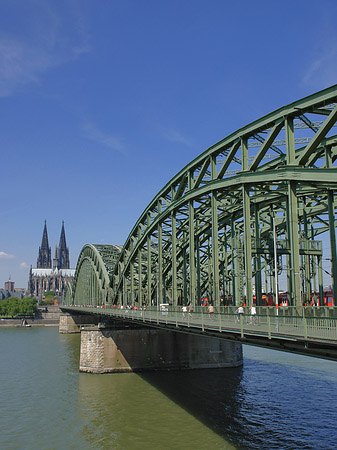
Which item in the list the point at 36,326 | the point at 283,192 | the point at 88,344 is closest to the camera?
the point at 283,192

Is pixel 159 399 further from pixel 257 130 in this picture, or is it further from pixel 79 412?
pixel 257 130

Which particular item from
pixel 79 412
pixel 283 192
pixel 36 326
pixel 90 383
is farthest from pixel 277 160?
pixel 36 326

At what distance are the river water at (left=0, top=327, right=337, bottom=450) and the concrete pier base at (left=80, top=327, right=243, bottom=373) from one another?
1.38 m

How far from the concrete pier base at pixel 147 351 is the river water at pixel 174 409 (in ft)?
4.53

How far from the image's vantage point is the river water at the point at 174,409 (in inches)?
1005

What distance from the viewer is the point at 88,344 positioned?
46562 millimetres

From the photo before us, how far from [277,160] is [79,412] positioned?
853 inches

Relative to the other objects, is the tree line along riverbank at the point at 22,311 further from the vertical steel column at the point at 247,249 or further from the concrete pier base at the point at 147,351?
the vertical steel column at the point at 247,249

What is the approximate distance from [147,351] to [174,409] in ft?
48.6

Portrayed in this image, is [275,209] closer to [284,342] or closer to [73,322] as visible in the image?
[284,342]

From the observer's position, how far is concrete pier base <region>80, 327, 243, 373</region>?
4600 centimetres

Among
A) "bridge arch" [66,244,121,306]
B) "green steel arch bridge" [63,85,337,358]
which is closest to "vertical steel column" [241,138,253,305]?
"green steel arch bridge" [63,85,337,358]

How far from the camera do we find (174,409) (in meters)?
32.0

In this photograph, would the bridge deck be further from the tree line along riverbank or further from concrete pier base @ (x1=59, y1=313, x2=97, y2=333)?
the tree line along riverbank
